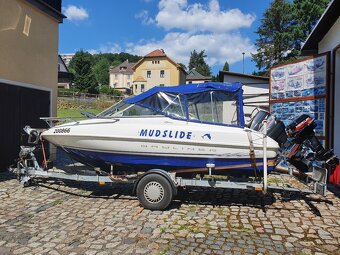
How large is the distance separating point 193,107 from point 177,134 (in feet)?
2.11

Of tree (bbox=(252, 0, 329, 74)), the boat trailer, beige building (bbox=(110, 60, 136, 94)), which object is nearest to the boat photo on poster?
the boat trailer

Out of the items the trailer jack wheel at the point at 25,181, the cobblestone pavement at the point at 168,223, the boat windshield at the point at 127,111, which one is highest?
the boat windshield at the point at 127,111

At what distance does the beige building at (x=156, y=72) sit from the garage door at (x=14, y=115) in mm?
56990

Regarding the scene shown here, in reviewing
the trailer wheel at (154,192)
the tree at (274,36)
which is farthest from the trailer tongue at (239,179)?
the tree at (274,36)

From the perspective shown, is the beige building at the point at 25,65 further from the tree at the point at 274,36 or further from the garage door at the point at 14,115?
the tree at the point at 274,36

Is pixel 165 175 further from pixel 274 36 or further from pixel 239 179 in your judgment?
pixel 274 36

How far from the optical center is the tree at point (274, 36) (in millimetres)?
43219

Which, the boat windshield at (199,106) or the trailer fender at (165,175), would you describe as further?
the boat windshield at (199,106)

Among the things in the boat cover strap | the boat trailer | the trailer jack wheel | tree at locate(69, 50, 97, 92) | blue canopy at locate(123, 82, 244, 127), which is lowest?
the trailer jack wheel

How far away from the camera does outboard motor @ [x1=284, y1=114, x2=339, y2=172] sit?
675 cm

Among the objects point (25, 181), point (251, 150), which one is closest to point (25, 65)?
point (25, 181)

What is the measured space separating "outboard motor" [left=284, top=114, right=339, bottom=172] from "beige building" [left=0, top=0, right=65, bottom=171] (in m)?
6.93

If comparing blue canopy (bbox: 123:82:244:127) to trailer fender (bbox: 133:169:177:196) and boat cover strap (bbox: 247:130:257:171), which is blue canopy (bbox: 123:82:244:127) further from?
trailer fender (bbox: 133:169:177:196)

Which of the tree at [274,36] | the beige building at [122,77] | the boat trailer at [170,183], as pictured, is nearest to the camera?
the boat trailer at [170,183]
